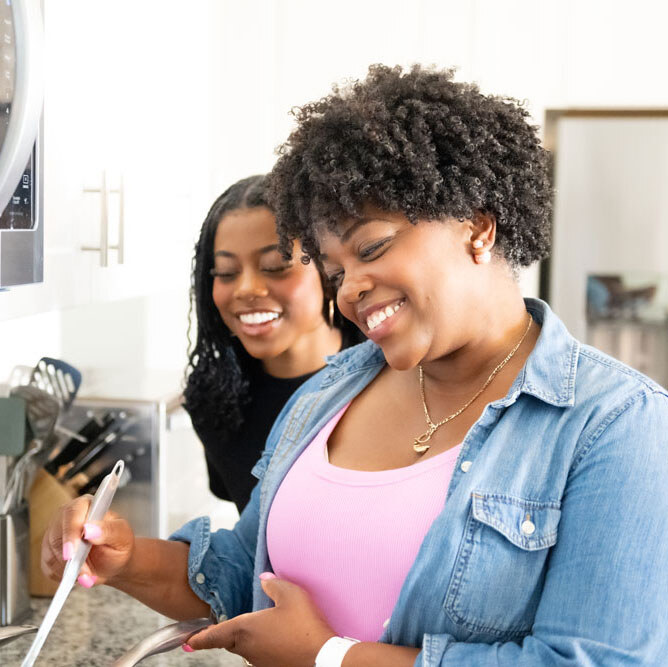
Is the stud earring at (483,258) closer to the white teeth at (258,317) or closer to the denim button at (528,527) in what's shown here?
the denim button at (528,527)

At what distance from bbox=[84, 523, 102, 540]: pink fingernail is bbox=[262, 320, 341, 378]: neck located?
59 centimetres

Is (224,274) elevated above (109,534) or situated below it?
above

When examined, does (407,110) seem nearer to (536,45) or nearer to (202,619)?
(202,619)

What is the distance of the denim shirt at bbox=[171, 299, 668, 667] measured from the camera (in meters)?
0.76

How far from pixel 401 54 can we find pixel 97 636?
1819 millimetres

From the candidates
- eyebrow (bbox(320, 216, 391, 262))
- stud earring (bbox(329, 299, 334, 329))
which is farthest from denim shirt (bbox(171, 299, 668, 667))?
stud earring (bbox(329, 299, 334, 329))

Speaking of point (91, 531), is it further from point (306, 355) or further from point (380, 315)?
point (306, 355)

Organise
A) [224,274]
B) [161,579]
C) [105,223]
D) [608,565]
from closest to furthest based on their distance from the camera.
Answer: [608,565]
[161,579]
[105,223]
[224,274]

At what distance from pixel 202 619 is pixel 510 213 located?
601 millimetres

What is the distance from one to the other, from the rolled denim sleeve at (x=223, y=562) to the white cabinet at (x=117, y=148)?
0.35 meters

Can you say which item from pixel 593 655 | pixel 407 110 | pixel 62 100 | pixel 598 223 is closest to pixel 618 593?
pixel 593 655

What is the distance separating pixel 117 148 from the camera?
1.42 metres

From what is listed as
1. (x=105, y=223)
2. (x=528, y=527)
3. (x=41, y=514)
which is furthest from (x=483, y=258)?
(x=41, y=514)

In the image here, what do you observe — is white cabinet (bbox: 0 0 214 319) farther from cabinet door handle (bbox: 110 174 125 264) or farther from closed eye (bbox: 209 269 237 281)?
closed eye (bbox: 209 269 237 281)
